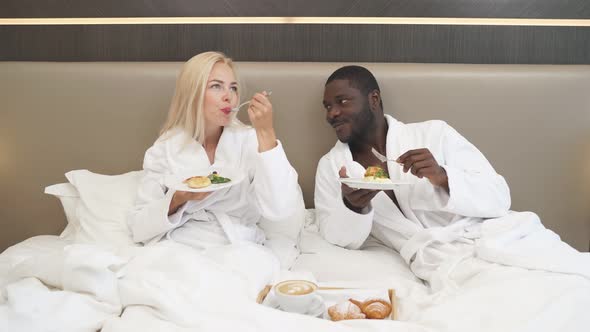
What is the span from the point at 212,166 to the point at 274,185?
1.08 ft

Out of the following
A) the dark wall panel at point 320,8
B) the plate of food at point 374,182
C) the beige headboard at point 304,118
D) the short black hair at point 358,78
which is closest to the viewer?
the plate of food at point 374,182

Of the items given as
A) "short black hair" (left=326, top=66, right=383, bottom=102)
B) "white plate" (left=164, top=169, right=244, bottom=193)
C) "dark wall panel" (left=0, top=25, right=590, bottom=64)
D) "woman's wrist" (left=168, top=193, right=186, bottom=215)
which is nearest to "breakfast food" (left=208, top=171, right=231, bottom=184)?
"white plate" (left=164, top=169, right=244, bottom=193)

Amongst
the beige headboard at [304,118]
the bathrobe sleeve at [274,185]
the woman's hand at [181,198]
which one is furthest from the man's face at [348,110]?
the woman's hand at [181,198]

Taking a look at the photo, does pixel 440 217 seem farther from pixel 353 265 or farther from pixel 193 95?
pixel 193 95

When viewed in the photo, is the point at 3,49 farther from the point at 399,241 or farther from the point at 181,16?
the point at 399,241

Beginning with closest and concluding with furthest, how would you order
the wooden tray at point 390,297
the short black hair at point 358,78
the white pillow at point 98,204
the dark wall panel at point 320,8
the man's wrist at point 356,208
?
the wooden tray at point 390,297 < the man's wrist at point 356,208 < the white pillow at point 98,204 < the short black hair at point 358,78 < the dark wall panel at point 320,8

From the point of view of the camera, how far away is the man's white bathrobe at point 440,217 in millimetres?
1628

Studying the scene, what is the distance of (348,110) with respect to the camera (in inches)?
80.9

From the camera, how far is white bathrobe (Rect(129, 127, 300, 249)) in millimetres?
1776

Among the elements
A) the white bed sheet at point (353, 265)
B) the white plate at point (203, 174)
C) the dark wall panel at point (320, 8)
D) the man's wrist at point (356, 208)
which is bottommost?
the white bed sheet at point (353, 265)

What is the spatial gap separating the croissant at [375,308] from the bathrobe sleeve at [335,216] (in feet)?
1.67

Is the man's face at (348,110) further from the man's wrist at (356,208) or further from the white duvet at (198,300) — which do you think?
the white duvet at (198,300)

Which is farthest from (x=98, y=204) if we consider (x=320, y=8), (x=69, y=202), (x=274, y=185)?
(x=320, y=8)

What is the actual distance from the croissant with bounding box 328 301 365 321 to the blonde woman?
1.73 ft
